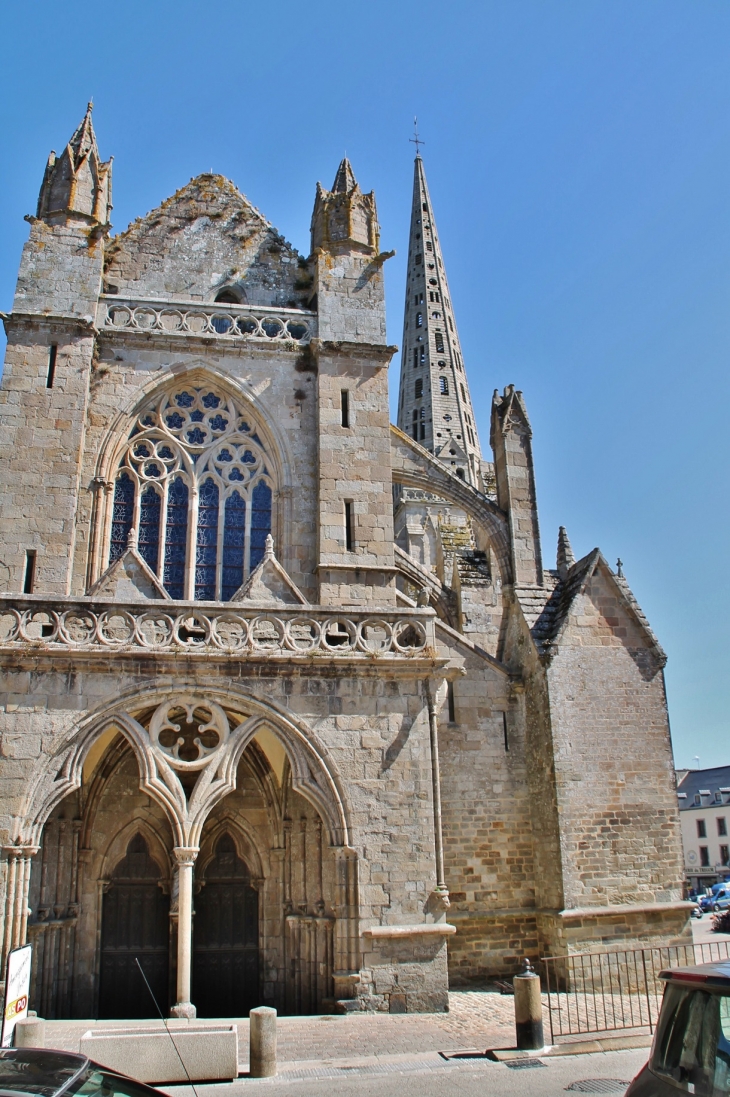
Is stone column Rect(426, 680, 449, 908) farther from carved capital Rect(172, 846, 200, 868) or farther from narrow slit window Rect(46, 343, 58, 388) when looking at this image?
narrow slit window Rect(46, 343, 58, 388)

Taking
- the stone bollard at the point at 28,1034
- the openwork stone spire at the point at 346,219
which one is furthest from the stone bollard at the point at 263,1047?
the openwork stone spire at the point at 346,219

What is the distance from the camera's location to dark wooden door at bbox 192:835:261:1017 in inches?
478

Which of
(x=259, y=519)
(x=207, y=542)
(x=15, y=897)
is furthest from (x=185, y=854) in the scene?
(x=259, y=519)

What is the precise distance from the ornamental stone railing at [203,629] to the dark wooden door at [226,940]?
132 inches

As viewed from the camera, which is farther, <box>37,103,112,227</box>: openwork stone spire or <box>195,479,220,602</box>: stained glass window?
<box>37,103,112,227</box>: openwork stone spire

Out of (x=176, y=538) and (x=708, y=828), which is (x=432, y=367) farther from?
(x=176, y=538)

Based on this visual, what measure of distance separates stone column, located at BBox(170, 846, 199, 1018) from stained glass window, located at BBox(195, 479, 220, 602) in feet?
15.3

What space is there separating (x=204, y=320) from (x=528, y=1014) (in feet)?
37.7

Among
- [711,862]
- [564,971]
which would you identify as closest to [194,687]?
[564,971]

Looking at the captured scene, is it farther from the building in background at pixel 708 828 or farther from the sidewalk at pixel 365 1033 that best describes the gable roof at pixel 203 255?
the building in background at pixel 708 828

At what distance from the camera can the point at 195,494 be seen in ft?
47.7

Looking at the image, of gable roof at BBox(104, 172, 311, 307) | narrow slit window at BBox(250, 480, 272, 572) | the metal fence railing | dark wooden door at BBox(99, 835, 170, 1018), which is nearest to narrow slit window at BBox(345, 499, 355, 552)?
narrow slit window at BBox(250, 480, 272, 572)

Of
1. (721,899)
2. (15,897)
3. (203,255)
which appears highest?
(203,255)

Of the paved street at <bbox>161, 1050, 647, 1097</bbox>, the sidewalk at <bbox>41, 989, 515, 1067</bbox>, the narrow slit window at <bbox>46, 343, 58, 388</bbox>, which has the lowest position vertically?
the paved street at <bbox>161, 1050, 647, 1097</bbox>
